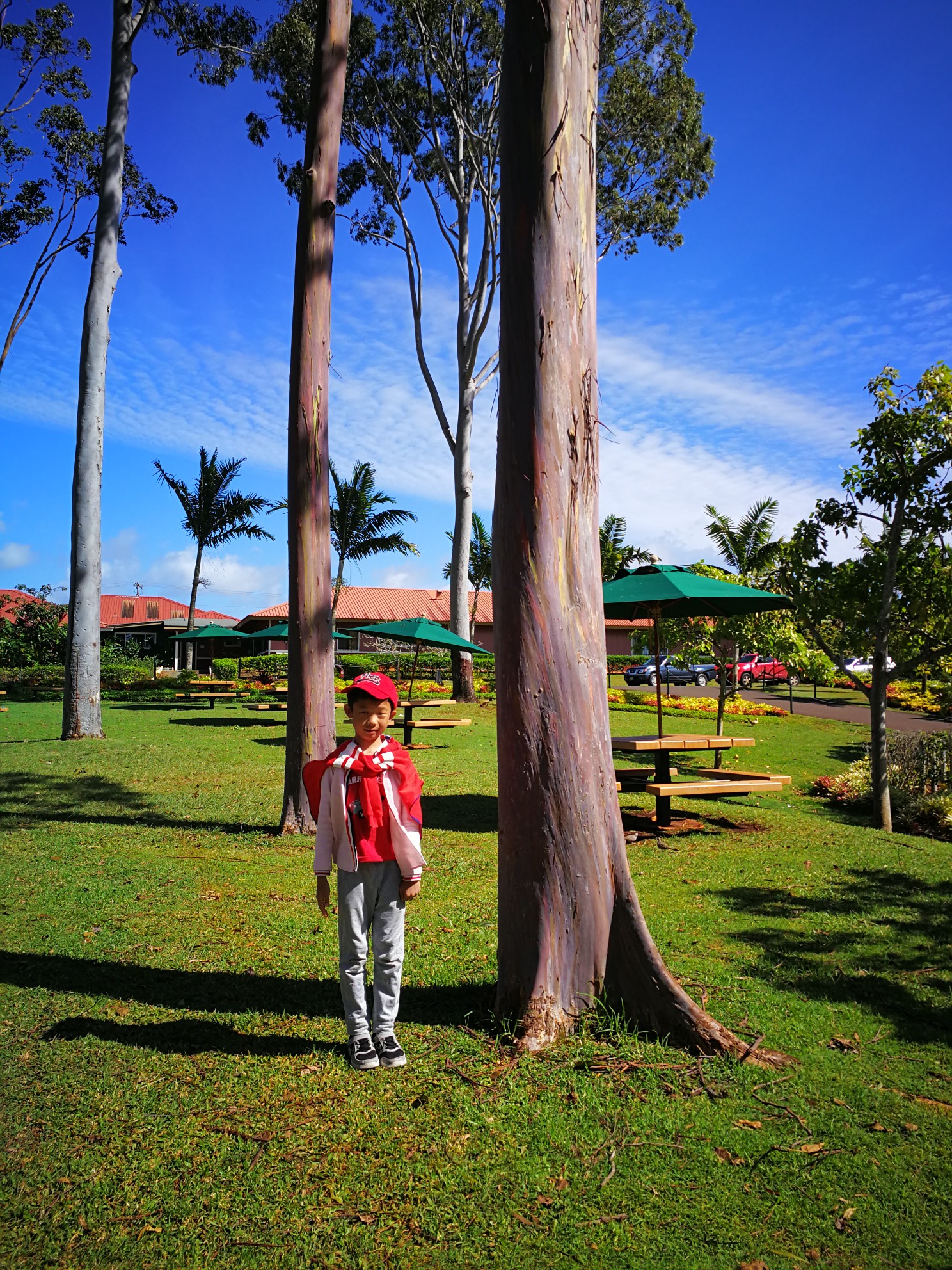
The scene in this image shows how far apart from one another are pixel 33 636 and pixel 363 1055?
3009 centimetres

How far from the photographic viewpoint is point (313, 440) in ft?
24.9

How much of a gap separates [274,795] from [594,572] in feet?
22.2

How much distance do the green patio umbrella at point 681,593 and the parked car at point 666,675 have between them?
25374mm

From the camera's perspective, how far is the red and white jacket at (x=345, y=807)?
10.6 feet

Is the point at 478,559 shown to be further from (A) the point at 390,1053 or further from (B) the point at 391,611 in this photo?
(A) the point at 390,1053

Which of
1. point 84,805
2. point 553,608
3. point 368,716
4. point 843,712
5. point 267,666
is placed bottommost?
point 84,805

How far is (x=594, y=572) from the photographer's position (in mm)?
3686

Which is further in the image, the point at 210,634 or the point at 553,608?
the point at 210,634

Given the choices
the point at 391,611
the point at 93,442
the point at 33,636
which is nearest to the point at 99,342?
the point at 93,442

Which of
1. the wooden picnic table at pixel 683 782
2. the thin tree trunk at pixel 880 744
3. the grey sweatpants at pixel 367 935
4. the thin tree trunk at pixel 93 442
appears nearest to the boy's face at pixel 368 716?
the grey sweatpants at pixel 367 935

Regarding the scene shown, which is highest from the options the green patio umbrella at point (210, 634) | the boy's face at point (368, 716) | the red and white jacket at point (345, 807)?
the green patio umbrella at point (210, 634)

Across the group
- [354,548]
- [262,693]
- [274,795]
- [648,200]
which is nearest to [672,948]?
[274,795]

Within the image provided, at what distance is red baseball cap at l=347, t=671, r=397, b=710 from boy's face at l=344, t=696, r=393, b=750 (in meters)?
0.02

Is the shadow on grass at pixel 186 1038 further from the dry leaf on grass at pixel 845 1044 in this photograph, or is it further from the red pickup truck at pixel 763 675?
the red pickup truck at pixel 763 675
